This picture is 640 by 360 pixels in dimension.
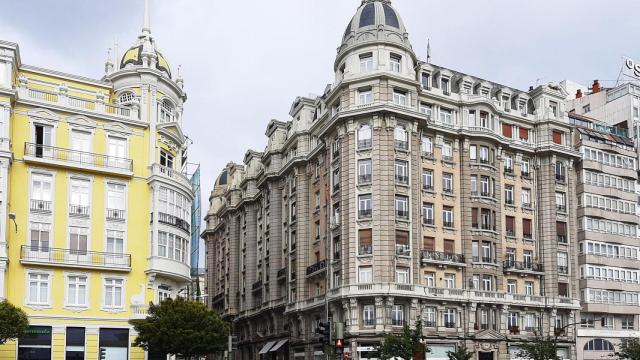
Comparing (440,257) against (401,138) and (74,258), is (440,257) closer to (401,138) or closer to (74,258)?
(401,138)

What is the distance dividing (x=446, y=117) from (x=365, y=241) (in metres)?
14.2

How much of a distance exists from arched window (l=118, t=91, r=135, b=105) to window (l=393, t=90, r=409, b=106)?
2159cm

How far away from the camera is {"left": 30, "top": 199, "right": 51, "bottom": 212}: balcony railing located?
49.8 metres

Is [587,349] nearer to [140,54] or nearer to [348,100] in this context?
[348,100]

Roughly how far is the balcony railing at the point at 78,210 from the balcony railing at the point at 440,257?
27143mm

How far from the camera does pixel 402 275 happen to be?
2537 inches

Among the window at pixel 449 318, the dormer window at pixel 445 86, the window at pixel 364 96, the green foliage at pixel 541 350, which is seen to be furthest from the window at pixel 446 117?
the green foliage at pixel 541 350

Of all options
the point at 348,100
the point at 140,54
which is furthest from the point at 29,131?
the point at 348,100

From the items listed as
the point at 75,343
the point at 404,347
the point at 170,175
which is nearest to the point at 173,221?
the point at 170,175

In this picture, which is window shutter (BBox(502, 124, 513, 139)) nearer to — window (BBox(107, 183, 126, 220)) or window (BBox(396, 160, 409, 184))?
window (BBox(396, 160, 409, 184))

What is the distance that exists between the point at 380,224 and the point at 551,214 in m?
19.0

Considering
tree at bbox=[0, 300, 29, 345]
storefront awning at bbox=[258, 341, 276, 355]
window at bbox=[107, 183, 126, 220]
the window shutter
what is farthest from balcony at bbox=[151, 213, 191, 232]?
the window shutter

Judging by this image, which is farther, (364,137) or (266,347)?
(266,347)

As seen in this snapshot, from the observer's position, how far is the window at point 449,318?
66750 mm
